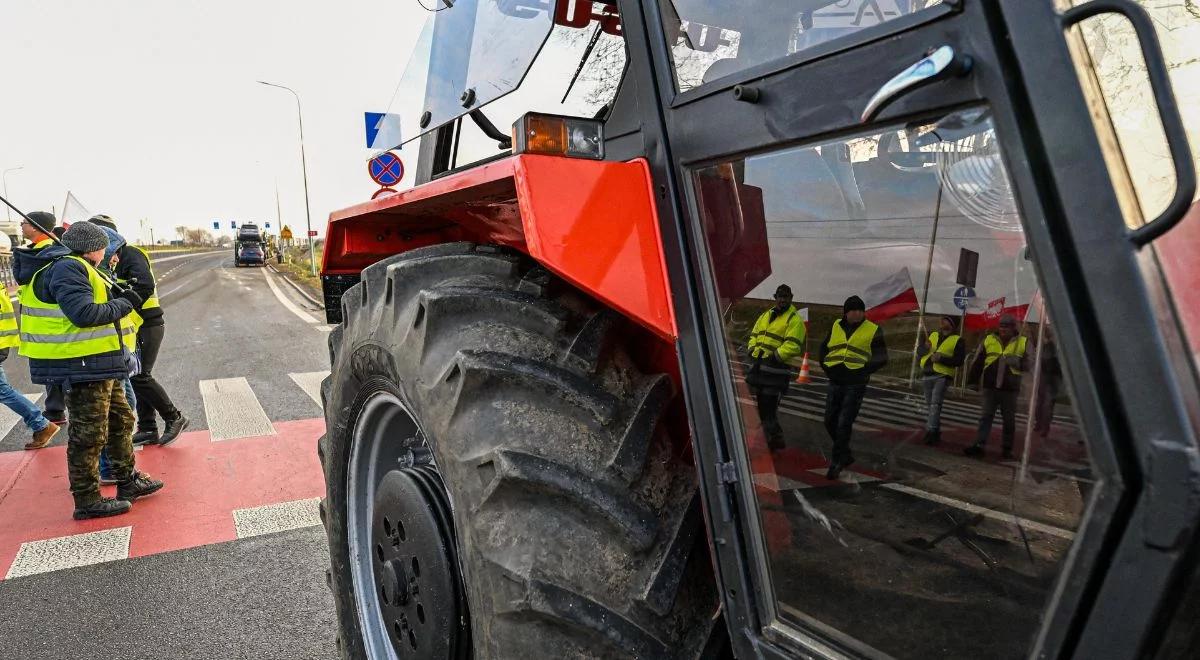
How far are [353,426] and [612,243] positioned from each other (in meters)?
1.16

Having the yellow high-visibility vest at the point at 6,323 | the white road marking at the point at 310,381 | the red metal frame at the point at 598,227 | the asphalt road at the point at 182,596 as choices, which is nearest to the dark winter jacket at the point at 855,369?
the red metal frame at the point at 598,227

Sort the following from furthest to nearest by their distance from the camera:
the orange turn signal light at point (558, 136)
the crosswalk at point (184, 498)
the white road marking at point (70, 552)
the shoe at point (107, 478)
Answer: the shoe at point (107, 478) → the crosswalk at point (184, 498) → the white road marking at point (70, 552) → the orange turn signal light at point (558, 136)

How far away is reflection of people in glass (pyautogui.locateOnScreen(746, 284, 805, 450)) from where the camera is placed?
1.23 metres

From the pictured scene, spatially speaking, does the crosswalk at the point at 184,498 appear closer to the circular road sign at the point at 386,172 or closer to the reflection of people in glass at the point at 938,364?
the circular road sign at the point at 386,172

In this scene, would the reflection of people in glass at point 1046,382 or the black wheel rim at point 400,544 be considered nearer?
the reflection of people in glass at point 1046,382

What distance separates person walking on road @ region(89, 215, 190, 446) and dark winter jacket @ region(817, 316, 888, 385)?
19.5 feet

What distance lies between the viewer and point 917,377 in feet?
3.43

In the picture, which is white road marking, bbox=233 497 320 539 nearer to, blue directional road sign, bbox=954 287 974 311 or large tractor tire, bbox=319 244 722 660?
large tractor tire, bbox=319 244 722 660

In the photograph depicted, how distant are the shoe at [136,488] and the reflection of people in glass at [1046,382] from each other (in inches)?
199

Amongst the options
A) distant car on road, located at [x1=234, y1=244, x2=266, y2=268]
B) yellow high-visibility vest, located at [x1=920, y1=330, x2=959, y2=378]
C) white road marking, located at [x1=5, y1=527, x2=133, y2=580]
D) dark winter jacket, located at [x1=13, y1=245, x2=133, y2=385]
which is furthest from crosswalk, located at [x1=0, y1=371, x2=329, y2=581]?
distant car on road, located at [x1=234, y1=244, x2=266, y2=268]

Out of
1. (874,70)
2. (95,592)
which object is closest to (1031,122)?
(874,70)

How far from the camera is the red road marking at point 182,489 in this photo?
4.12 metres

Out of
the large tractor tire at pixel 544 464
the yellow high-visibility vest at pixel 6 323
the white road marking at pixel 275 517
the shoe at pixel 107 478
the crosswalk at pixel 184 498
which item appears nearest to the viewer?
the large tractor tire at pixel 544 464

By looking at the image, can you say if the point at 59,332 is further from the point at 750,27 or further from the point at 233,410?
the point at 750,27
